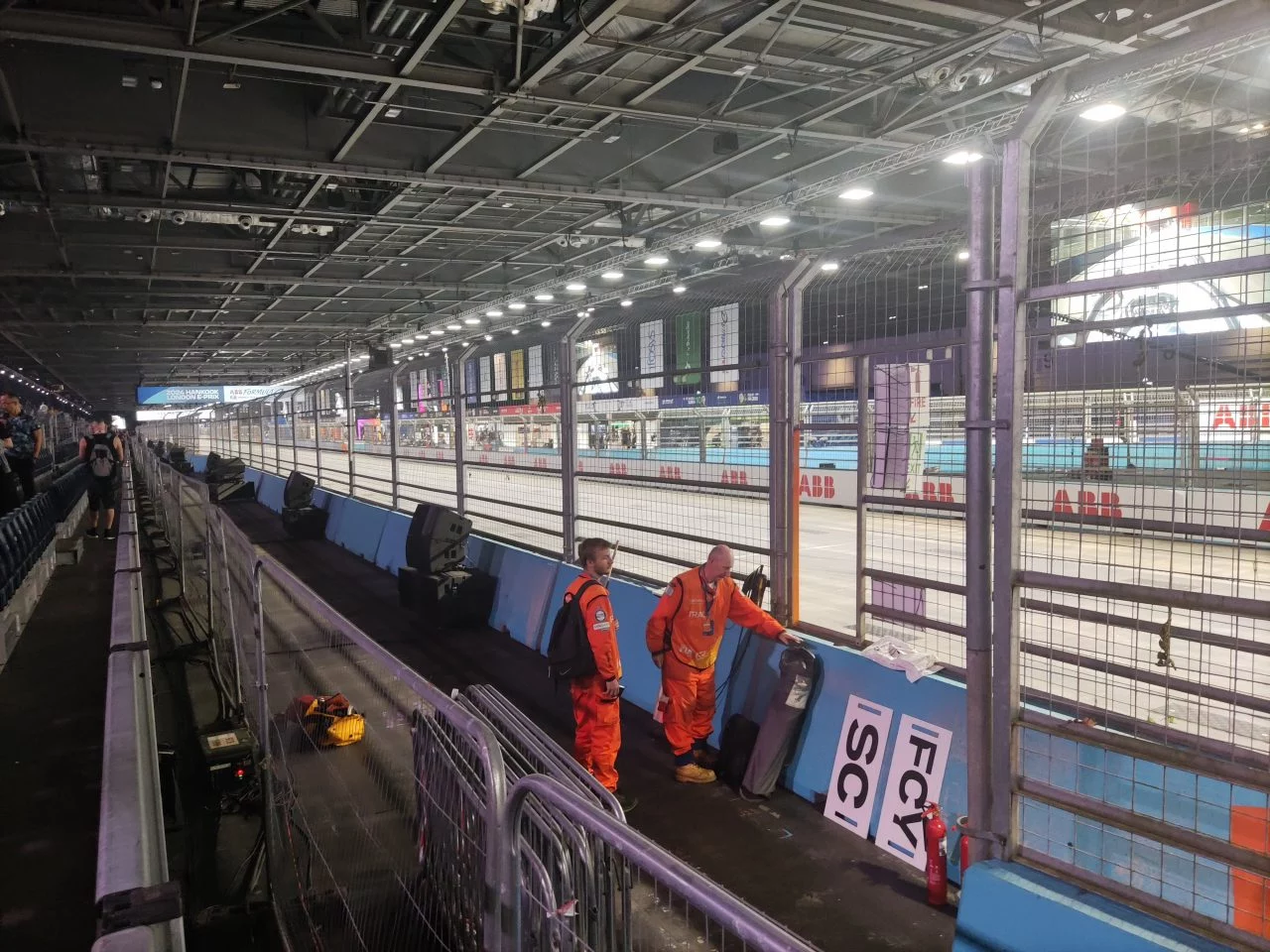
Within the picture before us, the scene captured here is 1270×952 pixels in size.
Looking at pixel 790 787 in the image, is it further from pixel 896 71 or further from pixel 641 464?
pixel 896 71

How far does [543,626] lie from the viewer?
8.74 m

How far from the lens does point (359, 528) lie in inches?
598

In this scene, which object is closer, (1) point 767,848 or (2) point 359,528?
(1) point 767,848

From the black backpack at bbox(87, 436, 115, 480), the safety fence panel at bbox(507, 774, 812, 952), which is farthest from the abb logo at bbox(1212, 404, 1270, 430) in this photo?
the black backpack at bbox(87, 436, 115, 480)

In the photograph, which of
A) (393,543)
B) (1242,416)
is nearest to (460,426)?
(393,543)

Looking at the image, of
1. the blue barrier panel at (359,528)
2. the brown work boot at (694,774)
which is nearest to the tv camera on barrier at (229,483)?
the blue barrier panel at (359,528)

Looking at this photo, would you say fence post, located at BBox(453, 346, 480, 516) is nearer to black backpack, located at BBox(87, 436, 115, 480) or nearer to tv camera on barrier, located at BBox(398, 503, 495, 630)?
tv camera on barrier, located at BBox(398, 503, 495, 630)

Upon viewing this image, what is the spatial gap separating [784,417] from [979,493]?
2880 mm

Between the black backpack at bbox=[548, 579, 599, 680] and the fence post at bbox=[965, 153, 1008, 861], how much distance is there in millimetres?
2421

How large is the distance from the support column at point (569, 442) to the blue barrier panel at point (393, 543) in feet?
14.8

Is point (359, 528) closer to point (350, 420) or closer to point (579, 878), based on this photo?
point (350, 420)

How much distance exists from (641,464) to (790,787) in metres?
3.93

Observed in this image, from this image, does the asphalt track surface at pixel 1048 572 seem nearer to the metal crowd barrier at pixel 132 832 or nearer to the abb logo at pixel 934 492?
the abb logo at pixel 934 492

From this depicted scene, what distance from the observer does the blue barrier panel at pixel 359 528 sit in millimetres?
14184
